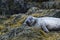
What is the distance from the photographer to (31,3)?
22969mm

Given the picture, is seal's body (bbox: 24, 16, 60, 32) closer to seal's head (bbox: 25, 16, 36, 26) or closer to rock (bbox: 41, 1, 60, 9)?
seal's head (bbox: 25, 16, 36, 26)

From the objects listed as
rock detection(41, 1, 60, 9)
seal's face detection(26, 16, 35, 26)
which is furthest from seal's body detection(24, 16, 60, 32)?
rock detection(41, 1, 60, 9)

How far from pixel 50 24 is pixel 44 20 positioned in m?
0.31

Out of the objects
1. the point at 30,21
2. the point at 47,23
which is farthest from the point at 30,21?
the point at 47,23

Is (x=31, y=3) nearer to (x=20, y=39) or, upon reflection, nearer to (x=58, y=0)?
(x=58, y=0)

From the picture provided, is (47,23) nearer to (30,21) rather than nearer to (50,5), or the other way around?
(30,21)

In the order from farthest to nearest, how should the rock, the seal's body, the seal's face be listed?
the rock < the seal's face < the seal's body

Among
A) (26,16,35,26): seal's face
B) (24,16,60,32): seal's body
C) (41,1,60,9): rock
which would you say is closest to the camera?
(24,16,60,32): seal's body

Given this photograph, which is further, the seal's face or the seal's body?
the seal's face

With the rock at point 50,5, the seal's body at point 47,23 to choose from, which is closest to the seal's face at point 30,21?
the seal's body at point 47,23

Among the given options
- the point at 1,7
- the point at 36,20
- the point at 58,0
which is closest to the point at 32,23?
the point at 36,20

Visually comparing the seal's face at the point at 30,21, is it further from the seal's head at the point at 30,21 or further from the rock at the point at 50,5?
the rock at the point at 50,5

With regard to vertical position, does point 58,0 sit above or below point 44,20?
below

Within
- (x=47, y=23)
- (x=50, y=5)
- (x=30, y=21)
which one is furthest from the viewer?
(x=50, y=5)
